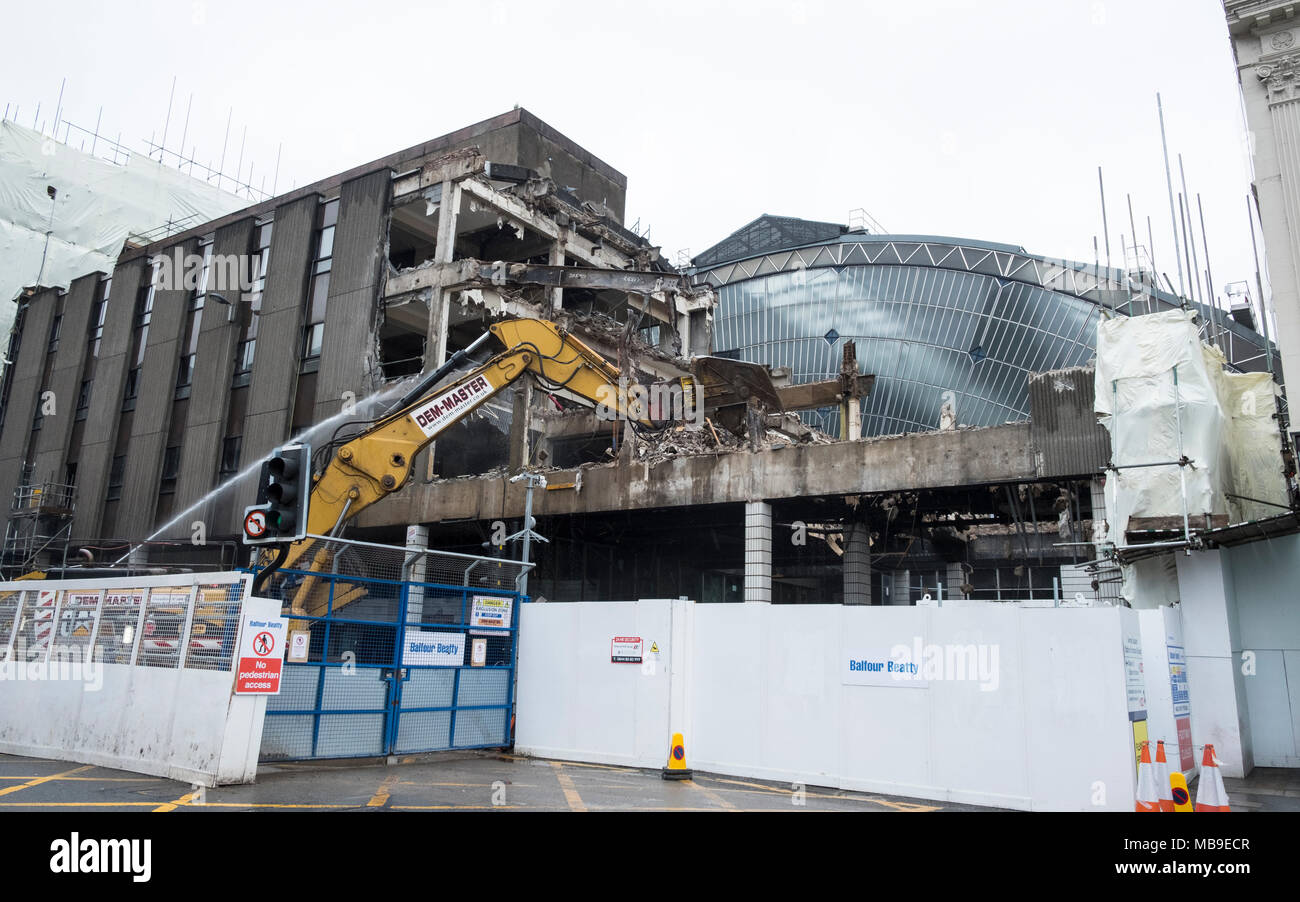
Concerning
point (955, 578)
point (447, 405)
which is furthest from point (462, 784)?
point (955, 578)

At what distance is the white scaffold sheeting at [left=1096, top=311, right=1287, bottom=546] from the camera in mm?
14391

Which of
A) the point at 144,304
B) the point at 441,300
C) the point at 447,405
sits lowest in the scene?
the point at 447,405

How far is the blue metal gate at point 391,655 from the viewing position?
12180mm

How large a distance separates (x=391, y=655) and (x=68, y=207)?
47462mm

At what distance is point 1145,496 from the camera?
47.9ft

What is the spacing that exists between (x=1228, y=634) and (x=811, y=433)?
53.8ft

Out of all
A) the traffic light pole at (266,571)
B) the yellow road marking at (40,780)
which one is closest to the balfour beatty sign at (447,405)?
the traffic light pole at (266,571)

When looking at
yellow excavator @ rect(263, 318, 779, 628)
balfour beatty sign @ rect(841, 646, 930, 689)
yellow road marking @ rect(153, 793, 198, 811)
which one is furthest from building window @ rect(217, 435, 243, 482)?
balfour beatty sign @ rect(841, 646, 930, 689)

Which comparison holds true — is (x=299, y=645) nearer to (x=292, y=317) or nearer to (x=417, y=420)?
(x=417, y=420)

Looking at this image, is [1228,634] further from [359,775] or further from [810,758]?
[359,775]

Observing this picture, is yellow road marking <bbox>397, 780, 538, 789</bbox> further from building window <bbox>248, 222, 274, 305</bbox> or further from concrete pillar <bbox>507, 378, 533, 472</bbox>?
building window <bbox>248, 222, 274, 305</bbox>

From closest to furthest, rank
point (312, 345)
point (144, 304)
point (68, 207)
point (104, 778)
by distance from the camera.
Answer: point (104, 778)
point (312, 345)
point (144, 304)
point (68, 207)

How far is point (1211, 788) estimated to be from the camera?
807 cm
